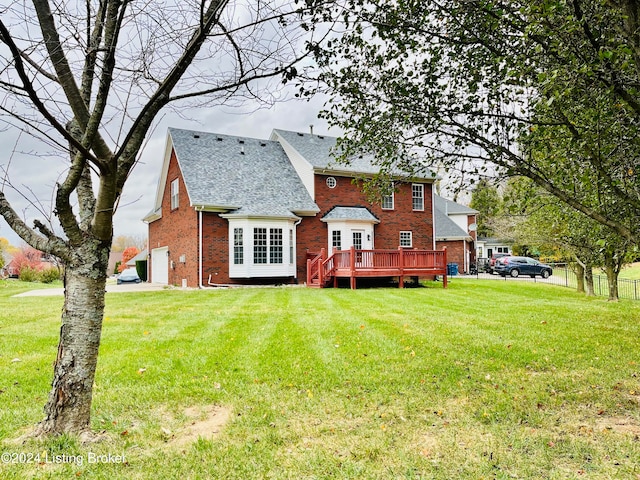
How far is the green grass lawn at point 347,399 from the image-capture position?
297 centimetres

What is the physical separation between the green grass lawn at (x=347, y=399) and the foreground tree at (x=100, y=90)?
79cm

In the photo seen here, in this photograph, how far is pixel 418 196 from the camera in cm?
2328

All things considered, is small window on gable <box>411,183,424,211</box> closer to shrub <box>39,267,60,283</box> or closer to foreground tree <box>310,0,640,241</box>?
foreground tree <box>310,0,640,241</box>

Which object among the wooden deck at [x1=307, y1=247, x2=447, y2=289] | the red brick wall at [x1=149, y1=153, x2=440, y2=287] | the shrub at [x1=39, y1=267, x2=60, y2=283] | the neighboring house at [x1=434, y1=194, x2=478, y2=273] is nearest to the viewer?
the wooden deck at [x1=307, y1=247, x2=447, y2=289]

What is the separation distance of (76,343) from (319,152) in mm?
19840

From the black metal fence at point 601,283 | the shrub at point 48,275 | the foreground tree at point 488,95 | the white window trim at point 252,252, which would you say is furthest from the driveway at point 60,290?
the black metal fence at point 601,283

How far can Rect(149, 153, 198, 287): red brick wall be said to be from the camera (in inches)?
726

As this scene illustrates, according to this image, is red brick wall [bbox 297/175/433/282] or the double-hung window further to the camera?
the double-hung window

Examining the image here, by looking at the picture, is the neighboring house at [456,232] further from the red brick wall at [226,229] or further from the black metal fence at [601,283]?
the red brick wall at [226,229]

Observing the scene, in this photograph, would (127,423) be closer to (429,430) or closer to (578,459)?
(429,430)

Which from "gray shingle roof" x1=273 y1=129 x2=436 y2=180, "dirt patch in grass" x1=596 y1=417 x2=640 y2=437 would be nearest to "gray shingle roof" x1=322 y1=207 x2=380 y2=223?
"gray shingle roof" x1=273 y1=129 x2=436 y2=180

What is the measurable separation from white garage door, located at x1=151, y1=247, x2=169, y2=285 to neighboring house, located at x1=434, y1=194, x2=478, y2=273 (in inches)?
757

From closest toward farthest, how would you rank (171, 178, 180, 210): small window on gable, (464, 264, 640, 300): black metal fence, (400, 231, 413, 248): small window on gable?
1. (464, 264, 640, 300): black metal fence
2. (171, 178, 180, 210): small window on gable
3. (400, 231, 413, 248): small window on gable

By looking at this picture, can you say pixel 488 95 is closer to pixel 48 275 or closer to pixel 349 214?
pixel 349 214
